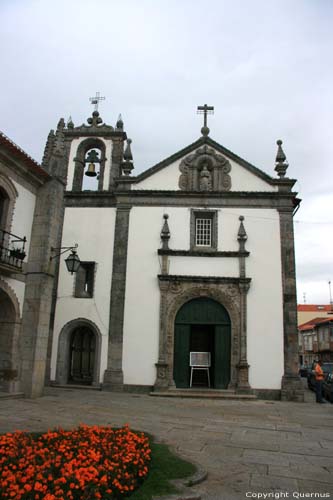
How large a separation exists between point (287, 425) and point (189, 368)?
6.29 meters

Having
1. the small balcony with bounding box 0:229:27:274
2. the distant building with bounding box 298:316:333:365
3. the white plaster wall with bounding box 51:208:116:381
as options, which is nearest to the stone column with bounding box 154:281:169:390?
the white plaster wall with bounding box 51:208:116:381

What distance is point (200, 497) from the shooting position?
462 centimetres

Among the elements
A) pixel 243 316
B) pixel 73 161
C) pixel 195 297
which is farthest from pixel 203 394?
pixel 73 161

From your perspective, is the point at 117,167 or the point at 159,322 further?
the point at 117,167

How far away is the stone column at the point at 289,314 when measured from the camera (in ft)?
48.3

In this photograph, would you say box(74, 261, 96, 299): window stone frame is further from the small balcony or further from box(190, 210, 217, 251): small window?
the small balcony

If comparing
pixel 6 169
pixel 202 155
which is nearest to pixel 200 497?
pixel 6 169

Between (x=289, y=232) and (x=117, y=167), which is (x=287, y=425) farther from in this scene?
(x=117, y=167)

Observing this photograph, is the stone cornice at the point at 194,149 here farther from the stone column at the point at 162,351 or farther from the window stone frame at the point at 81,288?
the stone column at the point at 162,351

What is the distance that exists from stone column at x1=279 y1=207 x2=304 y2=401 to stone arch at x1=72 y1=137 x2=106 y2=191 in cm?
758

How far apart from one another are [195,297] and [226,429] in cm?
741

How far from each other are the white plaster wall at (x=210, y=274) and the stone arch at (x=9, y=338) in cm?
430

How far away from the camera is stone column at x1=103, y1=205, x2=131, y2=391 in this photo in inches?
599

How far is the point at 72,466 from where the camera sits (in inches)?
184
